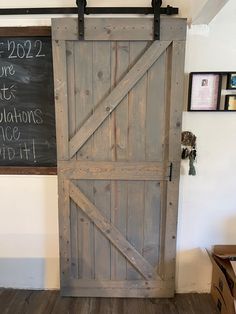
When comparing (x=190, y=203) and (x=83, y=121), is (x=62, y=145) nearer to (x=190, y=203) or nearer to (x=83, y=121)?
(x=83, y=121)

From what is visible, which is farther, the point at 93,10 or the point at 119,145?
the point at 119,145

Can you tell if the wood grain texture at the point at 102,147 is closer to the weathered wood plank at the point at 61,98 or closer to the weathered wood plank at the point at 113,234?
the weathered wood plank at the point at 113,234

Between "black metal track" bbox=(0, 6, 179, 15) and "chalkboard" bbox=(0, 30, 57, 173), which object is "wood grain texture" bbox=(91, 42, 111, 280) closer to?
"black metal track" bbox=(0, 6, 179, 15)

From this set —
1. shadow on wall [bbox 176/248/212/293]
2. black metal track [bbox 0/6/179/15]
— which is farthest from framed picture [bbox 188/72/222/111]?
shadow on wall [bbox 176/248/212/293]

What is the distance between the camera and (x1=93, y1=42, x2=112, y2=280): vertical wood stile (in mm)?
1864

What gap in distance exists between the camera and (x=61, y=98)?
1896 millimetres

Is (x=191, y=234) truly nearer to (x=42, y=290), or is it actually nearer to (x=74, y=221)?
(x=74, y=221)

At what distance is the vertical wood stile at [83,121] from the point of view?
187 centimetres

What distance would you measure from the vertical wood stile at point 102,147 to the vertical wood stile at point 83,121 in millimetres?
34

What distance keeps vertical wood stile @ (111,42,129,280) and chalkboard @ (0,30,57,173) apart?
46 centimetres

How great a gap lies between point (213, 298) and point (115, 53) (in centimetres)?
197

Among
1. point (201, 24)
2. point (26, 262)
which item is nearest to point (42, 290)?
point (26, 262)

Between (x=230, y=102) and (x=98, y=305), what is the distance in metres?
1.79

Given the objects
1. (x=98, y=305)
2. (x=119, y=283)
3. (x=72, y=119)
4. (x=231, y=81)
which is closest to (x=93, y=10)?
(x=72, y=119)
